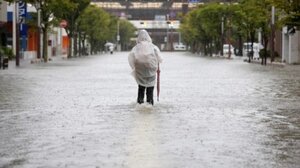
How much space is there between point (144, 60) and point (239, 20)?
50090 mm

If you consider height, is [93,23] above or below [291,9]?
above

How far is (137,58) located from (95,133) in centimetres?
500

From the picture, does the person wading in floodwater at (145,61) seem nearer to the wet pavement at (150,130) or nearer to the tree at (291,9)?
the wet pavement at (150,130)

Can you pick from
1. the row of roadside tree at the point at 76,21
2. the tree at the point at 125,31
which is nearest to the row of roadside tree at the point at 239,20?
the row of roadside tree at the point at 76,21

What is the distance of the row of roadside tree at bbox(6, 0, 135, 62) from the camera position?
200 ft

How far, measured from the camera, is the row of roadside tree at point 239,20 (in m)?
38.6

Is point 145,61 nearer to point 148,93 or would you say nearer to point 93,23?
point 148,93

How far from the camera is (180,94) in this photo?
21.7 metres

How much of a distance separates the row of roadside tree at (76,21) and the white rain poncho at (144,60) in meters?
37.5

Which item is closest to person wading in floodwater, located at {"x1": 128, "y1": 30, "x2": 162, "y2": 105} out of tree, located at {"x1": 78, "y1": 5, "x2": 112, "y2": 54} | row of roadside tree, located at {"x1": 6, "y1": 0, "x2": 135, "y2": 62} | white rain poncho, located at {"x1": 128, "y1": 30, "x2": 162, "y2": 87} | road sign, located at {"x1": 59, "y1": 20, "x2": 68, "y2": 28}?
white rain poncho, located at {"x1": 128, "y1": 30, "x2": 162, "y2": 87}

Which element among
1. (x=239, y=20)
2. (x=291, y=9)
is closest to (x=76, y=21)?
(x=239, y=20)

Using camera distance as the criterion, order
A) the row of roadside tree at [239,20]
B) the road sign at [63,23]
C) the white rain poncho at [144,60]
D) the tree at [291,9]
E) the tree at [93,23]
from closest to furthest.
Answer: the white rain poncho at [144,60] → the tree at [291,9] → the row of roadside tree at [239,20] → the road sign at [63,23] → the tree at [93,23]

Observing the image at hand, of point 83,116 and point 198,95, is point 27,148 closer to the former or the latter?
point 83,116

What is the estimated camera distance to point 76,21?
301 feet
